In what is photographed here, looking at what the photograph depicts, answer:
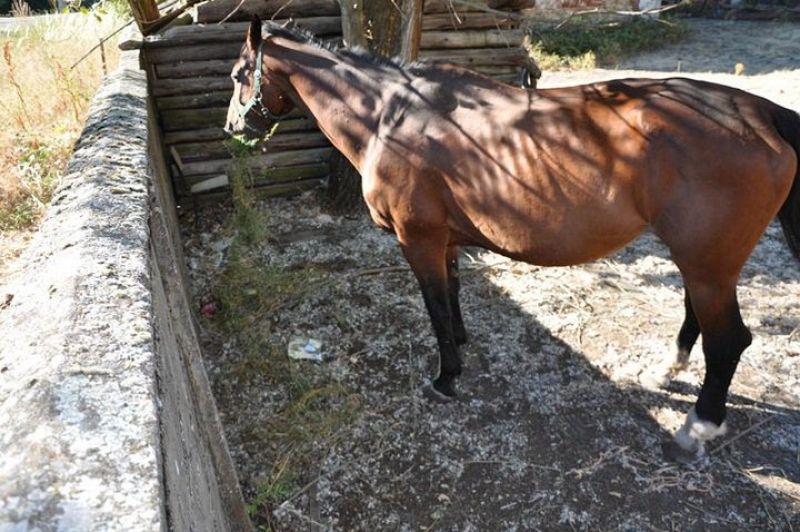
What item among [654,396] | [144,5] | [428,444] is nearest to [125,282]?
[428,444]

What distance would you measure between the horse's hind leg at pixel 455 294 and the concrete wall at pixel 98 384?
1.95 m

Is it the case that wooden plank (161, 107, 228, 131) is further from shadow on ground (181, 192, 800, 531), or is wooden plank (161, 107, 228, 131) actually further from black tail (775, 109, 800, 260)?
black tail (775, 109, 800, 260)

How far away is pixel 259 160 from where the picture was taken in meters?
5.77

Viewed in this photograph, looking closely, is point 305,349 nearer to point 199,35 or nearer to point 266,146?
point 266,146

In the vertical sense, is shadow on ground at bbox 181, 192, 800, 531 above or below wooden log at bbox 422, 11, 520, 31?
below

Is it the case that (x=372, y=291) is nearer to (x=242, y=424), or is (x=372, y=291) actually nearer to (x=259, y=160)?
(x=242, y=424)

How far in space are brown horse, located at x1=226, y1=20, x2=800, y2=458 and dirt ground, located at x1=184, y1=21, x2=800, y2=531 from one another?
0.86 ft

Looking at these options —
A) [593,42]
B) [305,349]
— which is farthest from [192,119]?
[593,42]

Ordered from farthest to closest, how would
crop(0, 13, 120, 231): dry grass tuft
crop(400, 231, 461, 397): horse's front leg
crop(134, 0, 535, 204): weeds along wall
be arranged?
1. crop(134, 0, 535, 204): weeds along wall
2. crop(0, 13, 120, 231): dry grass tuft
3. crop(400, 231, 461, 397): horse's front leg

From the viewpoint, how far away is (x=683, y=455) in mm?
3047

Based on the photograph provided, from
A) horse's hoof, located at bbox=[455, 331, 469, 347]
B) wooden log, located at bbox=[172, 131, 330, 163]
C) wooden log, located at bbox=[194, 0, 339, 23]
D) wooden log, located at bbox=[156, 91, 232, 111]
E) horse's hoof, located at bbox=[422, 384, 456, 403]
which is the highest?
wooden log, located at bbox=[194, 0, 339, 23]

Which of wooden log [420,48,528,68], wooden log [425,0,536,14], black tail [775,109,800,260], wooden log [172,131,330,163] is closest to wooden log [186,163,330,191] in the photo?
wooden log [172,131,330,163]

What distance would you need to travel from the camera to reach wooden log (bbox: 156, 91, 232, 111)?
5.39 m

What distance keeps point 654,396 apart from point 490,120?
1.93 meters
